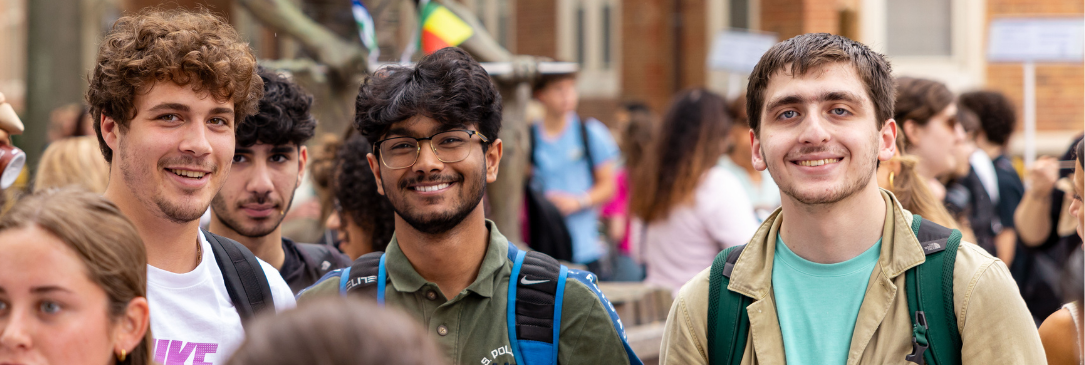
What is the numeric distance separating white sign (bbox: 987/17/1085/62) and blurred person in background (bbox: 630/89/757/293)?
5.07 m

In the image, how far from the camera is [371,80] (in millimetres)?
3047

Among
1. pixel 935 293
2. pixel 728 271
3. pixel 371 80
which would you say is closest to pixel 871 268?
pixel 935 293

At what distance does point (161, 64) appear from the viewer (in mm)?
2678

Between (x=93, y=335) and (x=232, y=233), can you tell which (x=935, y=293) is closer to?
(x=93, y=335)

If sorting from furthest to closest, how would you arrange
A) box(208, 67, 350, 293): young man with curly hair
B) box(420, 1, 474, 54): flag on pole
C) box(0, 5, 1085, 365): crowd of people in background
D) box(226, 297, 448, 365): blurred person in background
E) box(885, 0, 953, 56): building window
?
box(885, 0, 953, 56): building window < box(420, 1, 474, 54): flag on pole < box(208, 67, 350, 293): young man with curly hair < box(0, 5, 1085, 365): crowd of people in background < box(226, 297, 448, 365): blurred person in background

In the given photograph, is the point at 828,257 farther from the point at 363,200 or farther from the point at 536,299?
the point at 363,200

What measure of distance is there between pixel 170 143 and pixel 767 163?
162 centimetres

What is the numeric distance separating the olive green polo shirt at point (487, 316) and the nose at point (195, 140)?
0.49 m

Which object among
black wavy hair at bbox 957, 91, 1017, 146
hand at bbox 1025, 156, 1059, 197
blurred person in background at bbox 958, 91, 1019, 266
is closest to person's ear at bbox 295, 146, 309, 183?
blurred person in background at bbox 958, 91, 1019, 266

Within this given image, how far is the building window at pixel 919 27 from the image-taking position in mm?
13602

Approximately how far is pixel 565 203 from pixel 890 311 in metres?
5.36

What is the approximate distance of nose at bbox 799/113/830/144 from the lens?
255 cm

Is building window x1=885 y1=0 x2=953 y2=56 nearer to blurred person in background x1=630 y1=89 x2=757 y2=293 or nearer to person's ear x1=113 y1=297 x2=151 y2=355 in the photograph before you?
blurred person in background x1=630 y1=89 x2=757 y2=293

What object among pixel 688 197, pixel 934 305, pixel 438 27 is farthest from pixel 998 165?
pixel 934 305
